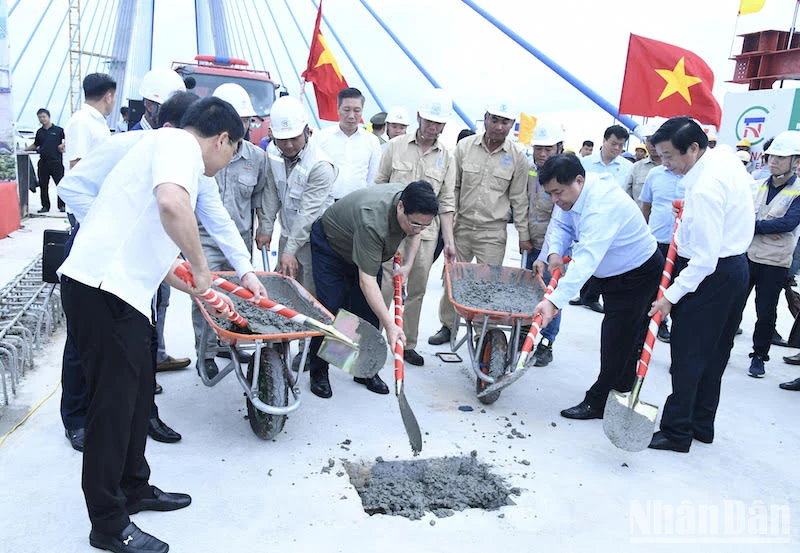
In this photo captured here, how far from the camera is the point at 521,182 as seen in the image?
4.02 meters

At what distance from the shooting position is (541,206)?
4.18 m

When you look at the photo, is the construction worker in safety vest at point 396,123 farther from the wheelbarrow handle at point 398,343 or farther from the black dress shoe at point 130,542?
the black dress shoe at point 130,542

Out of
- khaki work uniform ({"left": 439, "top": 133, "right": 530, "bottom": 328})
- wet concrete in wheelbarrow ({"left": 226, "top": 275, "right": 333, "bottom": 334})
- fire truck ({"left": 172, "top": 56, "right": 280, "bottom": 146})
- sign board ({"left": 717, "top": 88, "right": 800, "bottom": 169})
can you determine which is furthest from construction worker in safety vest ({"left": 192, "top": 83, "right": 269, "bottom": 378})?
sign board ({"left": 717, "top": 88, "right": 800, "bottom": 169})

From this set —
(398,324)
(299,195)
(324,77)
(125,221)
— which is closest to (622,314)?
(398,324)

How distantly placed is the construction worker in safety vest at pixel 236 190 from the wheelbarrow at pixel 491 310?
1.23 metres

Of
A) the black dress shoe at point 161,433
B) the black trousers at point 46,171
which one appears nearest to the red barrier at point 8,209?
the black trousers at point 46,171

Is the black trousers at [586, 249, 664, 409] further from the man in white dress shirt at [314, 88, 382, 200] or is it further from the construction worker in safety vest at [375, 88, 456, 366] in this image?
the man in white dress shirt at [314, 88, 382, 200]

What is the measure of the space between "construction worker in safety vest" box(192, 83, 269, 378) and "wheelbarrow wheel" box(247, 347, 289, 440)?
2.41 ft

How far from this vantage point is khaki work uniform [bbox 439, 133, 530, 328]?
13.1 ft

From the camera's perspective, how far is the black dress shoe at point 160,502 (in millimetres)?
2109

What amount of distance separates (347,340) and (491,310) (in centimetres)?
85

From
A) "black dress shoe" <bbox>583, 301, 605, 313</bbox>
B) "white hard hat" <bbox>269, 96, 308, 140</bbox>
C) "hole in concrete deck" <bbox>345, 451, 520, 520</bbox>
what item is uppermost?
"white hard hat" <bbox>269, 96, 308, 140</bbox>

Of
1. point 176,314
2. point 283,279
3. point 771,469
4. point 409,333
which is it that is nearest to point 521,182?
point 409,333

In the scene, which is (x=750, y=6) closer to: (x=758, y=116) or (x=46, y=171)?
(x=758, y=116)
